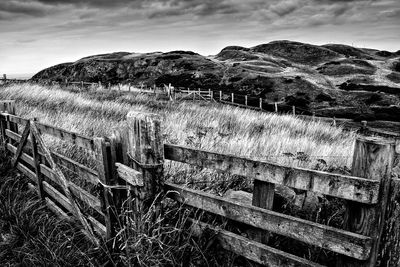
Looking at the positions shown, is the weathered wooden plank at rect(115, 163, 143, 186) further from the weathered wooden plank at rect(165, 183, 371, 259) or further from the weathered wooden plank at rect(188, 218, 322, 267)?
the weathered wooden plank at rect(188, 218, 322, 267)

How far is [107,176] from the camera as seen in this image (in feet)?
11.5

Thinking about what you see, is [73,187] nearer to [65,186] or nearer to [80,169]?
[65,186]

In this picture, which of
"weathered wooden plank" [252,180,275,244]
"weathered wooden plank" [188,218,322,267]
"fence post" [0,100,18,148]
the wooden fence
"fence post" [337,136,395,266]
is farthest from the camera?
"fence post" [0,100,18,148]

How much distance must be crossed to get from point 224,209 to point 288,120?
10.3 metres

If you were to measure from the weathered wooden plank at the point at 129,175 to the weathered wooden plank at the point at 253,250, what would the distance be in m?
0.65

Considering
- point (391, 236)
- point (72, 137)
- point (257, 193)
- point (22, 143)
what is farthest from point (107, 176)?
point (22, 143)

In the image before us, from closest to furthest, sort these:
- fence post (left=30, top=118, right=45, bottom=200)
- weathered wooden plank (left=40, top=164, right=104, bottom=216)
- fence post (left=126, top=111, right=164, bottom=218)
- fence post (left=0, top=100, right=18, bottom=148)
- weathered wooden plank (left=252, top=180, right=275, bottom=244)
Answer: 1. weathered wooden plank (left=252, top=180, right=275, bottom=244)
2. fence post (left=126, top=111, right=164, bottom=218)
3. weathered wooden plank (left=40, top=164, right=104, bottom=216)
4. fence post (left=30, top=118, right=45, bottom=200)
5. fence post (left=0, top=100, right=18, bottom=148)

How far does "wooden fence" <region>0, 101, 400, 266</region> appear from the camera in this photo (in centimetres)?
229

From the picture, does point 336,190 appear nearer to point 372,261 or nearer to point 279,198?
point 372,261

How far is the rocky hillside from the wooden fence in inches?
1131

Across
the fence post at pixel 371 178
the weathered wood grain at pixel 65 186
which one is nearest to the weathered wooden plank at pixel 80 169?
the weathered wood grain at pixel 65 186

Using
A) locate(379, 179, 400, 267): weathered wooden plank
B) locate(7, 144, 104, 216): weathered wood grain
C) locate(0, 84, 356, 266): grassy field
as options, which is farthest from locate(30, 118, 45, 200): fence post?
locate(379, 179, 400, 267): weathered wooden plank

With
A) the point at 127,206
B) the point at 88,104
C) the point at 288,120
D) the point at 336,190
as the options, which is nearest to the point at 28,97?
the point at 88,104

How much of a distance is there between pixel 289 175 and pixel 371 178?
569 mm
